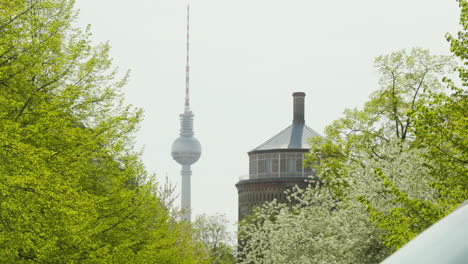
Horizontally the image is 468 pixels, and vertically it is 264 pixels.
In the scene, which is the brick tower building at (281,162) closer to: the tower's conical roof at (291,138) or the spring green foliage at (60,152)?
the tower's conical roof at (291,138)

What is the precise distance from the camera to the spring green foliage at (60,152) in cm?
1823

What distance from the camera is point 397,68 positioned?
45.2m

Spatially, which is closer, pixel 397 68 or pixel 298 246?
pixel 298 246

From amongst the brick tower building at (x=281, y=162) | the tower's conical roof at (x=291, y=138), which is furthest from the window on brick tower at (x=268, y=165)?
the tower's conical roof at (x=291, y=138)

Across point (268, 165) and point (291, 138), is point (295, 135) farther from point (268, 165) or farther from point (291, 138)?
point (268, 165)

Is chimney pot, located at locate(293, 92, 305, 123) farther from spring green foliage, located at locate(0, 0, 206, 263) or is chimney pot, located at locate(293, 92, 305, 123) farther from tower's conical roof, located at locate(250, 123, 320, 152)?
spring green foliage, located at locate(0, 0, 206, 263)

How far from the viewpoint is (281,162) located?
123 m

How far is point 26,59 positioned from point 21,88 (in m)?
1.11

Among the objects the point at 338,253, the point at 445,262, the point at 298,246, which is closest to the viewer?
the point at 445,262

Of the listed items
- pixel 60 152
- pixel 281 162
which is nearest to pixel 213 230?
pixel 281 162

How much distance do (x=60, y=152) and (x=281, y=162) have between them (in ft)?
335

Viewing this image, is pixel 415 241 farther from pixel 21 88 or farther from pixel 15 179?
pixel 21 88

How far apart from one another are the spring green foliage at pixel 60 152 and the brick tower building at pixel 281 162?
92.2 metres

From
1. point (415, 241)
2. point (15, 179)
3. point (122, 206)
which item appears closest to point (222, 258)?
point (122, 206)
